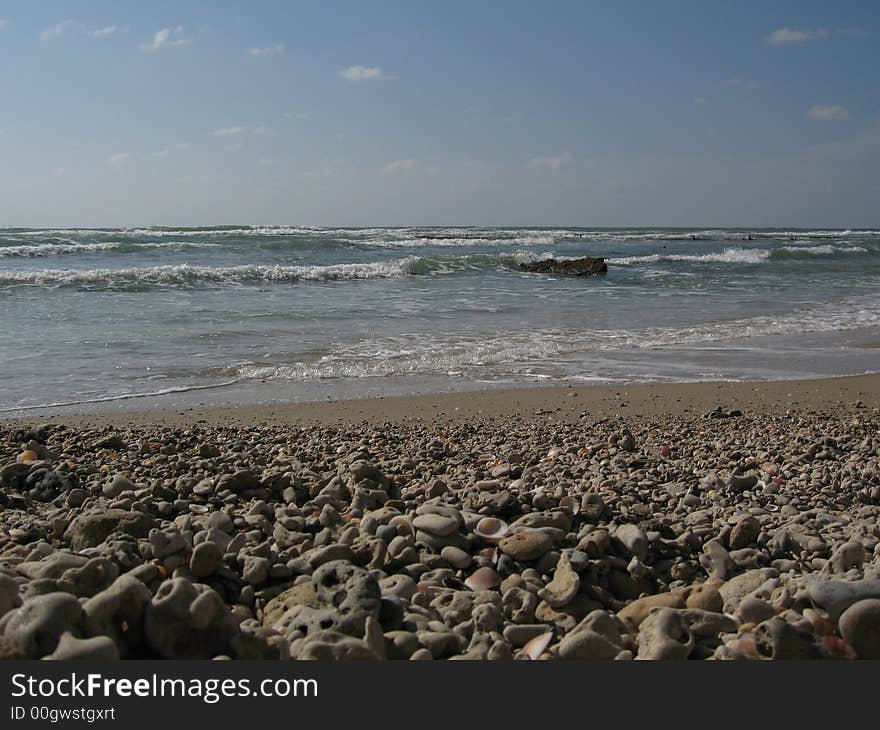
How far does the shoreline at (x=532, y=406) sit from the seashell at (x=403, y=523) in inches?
109

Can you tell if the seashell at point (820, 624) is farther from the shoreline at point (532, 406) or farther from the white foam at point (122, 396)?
the white foam at point (122, 396)

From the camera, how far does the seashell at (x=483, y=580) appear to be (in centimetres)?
255

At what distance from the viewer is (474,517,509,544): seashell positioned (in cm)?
288

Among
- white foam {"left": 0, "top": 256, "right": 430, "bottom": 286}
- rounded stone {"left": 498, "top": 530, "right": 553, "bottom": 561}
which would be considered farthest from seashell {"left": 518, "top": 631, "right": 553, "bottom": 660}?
white foam {"left": 0, "top": 256, "right": 430, "bottom": 286}

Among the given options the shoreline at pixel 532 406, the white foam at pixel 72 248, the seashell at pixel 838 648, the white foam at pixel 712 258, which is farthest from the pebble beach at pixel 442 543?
the white foam at pixel 72 248

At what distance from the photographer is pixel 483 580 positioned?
2582mm

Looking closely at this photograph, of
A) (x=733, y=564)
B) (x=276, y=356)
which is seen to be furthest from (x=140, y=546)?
(x=276, y=356)

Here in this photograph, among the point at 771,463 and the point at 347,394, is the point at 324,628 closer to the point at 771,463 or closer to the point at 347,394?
the point at 771,463

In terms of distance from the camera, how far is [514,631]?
2.17 metres

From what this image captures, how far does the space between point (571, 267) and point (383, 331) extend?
13772mm

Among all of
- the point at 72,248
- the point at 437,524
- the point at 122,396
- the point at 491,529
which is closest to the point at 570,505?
the point at 491,529

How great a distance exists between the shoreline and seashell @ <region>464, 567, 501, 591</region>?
3.13m

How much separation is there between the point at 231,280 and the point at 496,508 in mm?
16596

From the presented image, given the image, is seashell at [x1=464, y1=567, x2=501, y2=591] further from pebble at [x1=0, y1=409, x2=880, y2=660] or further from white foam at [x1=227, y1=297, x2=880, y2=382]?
white foam at [x1=227, y1=297, x2=880, y2=382]
